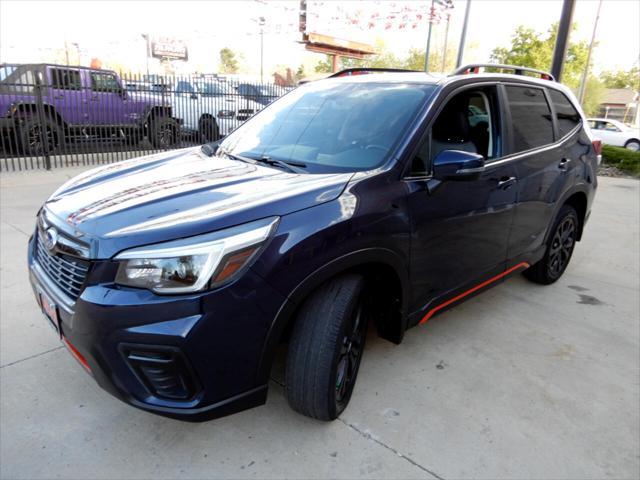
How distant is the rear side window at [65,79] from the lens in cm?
935

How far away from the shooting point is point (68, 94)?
9508mm

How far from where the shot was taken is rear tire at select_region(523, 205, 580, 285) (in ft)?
13.4

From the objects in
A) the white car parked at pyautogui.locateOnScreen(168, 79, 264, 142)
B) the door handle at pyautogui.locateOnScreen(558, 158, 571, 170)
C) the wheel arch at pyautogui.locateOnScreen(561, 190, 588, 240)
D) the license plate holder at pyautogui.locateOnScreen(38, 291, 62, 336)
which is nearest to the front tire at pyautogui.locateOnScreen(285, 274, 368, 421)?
the license plate holder at pyautogui.locateOnScreen(38, 291, 62, 336)

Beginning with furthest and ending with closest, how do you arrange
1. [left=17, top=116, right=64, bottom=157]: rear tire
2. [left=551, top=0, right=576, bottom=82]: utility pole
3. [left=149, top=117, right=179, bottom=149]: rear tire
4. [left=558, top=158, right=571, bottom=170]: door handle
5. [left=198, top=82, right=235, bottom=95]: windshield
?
[left=198, top=82, right=235, bottom=95]: windshield, [left=149, top=117, right=179, bottom=149]: rear tire, [left=17, top=116, right=64, bottom=157]: rear tire, [left=551, top=0, right=576, bottom=82]: utility pole, [left=558, top=158, right=571, bottom=170]: door handle

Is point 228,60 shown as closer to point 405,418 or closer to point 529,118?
point 529,118

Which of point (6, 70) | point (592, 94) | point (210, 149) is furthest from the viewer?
point (592, 94)

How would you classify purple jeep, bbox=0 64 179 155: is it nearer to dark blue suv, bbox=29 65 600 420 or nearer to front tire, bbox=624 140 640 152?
dark blue suv, bbox=29 65 600 420

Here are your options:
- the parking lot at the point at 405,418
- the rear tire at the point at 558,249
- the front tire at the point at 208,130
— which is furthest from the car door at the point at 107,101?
the rear tire at the point at 558,249

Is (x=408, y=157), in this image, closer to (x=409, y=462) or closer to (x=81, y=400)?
(x=409, y=462)

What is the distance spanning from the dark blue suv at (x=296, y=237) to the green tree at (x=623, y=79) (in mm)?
64221

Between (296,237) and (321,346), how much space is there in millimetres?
524

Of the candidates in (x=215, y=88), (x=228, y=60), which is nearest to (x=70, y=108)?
(x=215, y=88)

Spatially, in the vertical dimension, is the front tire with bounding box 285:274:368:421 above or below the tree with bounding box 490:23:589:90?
below

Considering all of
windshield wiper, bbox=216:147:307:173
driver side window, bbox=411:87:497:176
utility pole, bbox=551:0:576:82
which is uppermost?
utility pole, bbox=551:0:576:82
